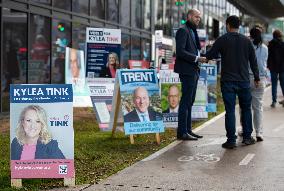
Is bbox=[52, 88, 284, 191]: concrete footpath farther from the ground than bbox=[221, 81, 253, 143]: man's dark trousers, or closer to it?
closer to it

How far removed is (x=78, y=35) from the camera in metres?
15.1

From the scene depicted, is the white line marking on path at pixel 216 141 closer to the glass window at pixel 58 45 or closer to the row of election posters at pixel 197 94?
the row of election posters at pixel 197 94

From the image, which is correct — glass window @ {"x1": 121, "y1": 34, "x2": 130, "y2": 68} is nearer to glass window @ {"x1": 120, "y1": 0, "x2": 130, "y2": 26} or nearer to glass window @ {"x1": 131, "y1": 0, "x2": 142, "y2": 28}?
glass window @ {"x1": 120, "y1": 0, "x2": 130, "y2": 26}

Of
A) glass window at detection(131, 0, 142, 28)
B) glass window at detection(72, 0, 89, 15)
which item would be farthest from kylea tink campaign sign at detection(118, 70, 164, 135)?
glass window at detection(131, 0, 142, 28)

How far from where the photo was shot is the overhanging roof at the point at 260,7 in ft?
130

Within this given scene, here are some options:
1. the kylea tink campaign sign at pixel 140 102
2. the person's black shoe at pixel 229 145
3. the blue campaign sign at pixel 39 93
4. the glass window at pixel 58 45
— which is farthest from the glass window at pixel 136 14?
the blue campaign sign at pixel 39 93

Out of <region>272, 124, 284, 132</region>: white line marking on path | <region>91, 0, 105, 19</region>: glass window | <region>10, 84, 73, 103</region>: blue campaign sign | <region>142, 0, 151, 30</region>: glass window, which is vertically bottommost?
<region>272, 124, 284, 132</region>: white line marking on path

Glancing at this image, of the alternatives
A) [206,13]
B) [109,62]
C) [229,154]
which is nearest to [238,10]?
[206,13]

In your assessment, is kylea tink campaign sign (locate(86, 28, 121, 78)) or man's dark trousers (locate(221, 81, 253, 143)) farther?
kylea tink campaign sign (locate(86, 28, 121, 78))

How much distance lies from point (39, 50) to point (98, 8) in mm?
4251

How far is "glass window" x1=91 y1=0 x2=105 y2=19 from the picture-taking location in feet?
53.4

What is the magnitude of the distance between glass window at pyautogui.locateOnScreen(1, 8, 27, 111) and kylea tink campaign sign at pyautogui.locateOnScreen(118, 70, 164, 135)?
3886 mm

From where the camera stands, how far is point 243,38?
8.42 metres

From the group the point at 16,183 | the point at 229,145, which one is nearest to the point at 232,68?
the point at 229,145
